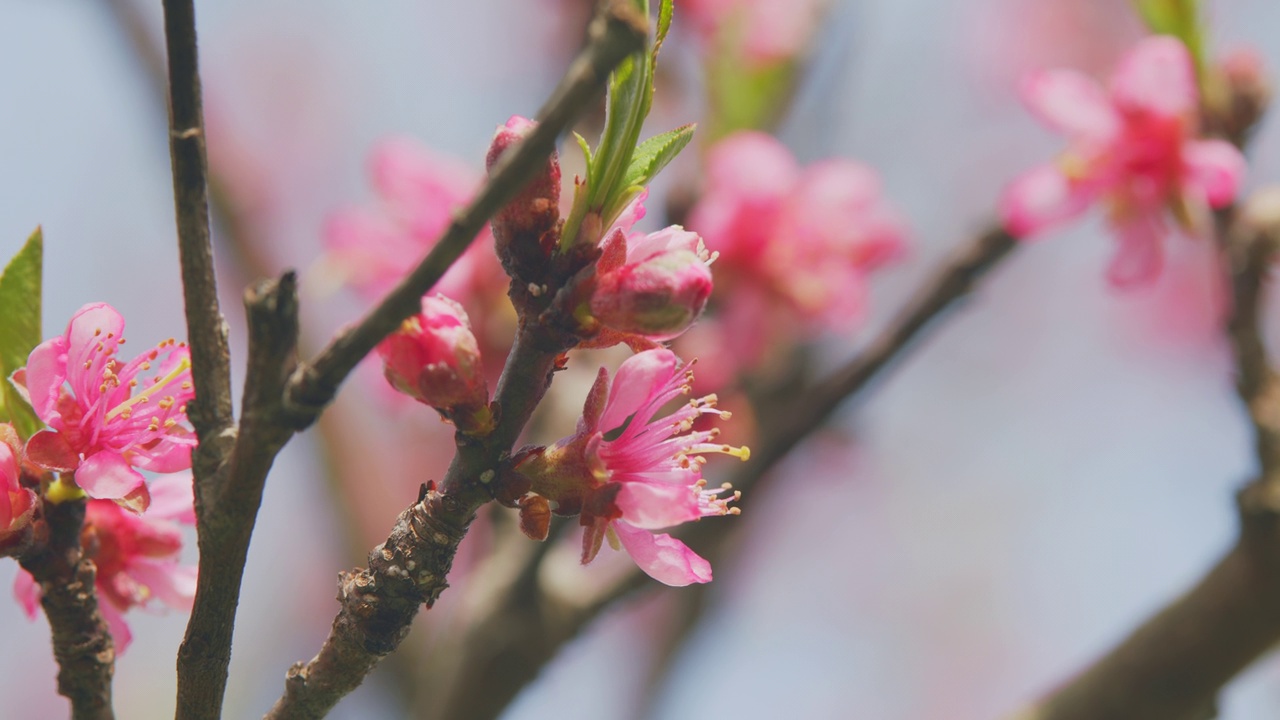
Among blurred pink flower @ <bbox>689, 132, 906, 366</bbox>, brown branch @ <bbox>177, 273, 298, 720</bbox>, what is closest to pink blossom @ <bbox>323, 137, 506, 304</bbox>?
blurred pink flower @ <bbox>689, 132, 906, 366</bbox>

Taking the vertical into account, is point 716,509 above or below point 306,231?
below

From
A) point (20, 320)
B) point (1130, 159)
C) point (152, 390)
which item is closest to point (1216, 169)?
point (1130, 159)

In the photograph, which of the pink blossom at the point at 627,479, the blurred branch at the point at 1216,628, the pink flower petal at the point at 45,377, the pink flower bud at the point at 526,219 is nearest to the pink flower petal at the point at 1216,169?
the blurred branch at the point at 1216,628

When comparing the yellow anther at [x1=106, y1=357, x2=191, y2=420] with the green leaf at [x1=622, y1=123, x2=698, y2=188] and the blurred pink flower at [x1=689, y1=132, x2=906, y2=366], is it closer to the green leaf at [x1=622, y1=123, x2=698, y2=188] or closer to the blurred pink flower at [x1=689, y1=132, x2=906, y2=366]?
the green leaf at [x1=622, y1=123, x2=698, y2=188]

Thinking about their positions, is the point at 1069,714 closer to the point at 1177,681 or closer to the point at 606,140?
the point at 1177,681

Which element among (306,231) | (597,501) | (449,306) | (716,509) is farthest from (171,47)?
(306,231)

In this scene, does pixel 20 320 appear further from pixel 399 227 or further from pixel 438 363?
pixel 399 227
